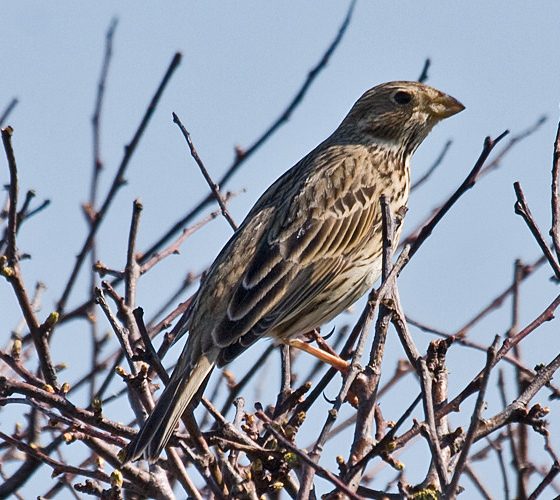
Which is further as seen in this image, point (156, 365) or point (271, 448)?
point (271, 448)

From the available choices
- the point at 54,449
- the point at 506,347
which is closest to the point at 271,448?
the point at 506,347

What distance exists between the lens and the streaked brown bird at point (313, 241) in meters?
5.69

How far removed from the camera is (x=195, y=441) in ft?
12.8

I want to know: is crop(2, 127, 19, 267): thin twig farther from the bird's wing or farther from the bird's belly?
the bird's belly

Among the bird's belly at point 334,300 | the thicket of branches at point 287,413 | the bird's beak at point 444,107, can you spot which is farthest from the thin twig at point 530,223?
the bird's beak at point 444,107

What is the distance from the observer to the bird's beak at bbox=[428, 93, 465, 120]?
23.9ft

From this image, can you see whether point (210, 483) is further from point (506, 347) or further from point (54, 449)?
point (54, 449)

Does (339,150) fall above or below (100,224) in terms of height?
above

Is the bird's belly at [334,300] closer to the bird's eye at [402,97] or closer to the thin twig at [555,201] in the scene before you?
the bird's eye at [402,97]

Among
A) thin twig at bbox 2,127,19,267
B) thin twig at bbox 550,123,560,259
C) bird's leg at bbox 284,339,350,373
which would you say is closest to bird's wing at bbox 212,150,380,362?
bird's leg at bbox 284,339,350,373

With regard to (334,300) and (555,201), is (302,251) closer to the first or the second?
(334,300)

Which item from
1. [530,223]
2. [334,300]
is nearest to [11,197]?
[530,223]

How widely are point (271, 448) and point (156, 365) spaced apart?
740 mm

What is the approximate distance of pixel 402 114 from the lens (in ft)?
25.0
